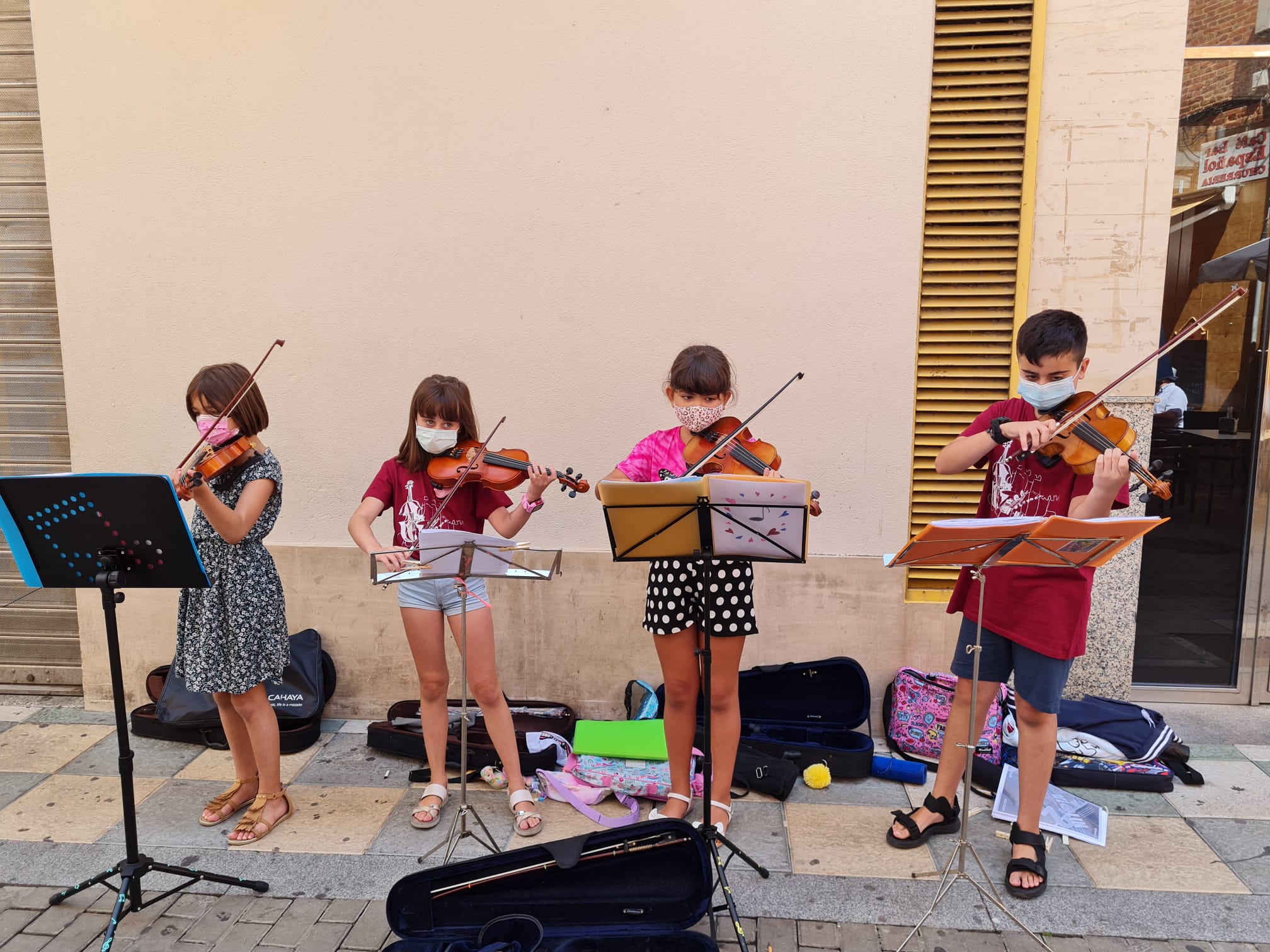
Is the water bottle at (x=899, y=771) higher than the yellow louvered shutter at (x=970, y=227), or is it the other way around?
the yellow louvered shutter at (x=970, y=227)

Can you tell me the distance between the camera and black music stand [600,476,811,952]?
2.15 m

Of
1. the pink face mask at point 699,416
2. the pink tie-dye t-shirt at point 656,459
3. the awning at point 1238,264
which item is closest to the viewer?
the pink face mask at point 699,416

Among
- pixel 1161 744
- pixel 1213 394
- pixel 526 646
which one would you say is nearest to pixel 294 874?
pixel 526 646

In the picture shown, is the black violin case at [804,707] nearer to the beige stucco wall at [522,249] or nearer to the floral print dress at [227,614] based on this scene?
the beige stucco wall at [522,249]

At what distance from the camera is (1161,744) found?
3.31 m

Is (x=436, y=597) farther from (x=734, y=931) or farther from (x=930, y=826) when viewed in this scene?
(x=930, y=826)

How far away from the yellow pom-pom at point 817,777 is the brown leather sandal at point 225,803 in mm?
2007

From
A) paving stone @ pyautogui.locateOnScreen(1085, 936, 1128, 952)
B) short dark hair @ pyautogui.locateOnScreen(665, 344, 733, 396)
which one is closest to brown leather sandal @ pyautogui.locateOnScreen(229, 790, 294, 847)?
short dark hair @ pyautogui.locateOnScreen(665, 344, 733, 396)

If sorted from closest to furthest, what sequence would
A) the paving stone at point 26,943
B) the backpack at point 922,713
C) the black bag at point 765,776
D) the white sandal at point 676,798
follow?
the paving stone at point 26,943 → the white sandal at point 676,798 → the black bag at point 765,776 → the backpack at point 922,713

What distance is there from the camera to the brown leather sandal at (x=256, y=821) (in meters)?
2.89

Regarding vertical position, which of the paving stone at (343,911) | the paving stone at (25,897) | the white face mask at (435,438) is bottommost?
the paving stone at (25,897)

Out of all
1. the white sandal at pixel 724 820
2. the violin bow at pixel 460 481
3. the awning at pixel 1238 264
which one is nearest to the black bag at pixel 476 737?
the white sandal at pixel 724 820

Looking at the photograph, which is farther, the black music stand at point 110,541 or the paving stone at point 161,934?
the paving stone at point 161,934

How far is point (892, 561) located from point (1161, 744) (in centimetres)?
200
